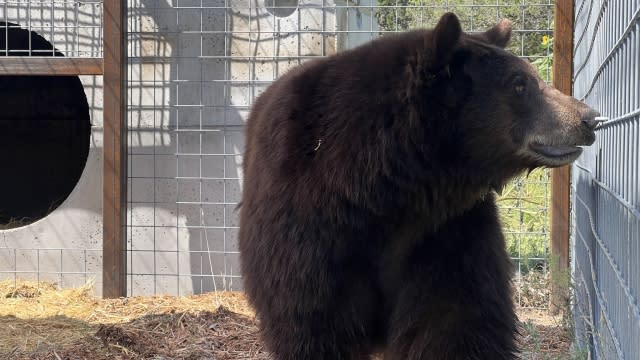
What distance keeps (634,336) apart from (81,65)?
20.9ft

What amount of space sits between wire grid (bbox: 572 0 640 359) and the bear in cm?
31

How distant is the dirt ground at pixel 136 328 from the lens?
5.83m

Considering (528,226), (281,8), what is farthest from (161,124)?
(528,226)

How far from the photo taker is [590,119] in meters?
3.54

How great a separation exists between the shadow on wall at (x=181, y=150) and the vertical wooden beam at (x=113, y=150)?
0.34 meters

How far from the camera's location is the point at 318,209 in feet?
12.0

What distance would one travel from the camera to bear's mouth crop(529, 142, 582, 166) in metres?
3.64

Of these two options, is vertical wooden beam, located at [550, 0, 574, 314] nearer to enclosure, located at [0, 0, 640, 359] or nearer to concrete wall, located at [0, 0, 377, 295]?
enclosure, located at [0, 0, 640, 359]

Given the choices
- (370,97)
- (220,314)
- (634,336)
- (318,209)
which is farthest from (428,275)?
(220,314)

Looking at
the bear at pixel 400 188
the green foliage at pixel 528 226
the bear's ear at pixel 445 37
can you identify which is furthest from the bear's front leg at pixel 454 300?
the green foliage at pixel 528 226

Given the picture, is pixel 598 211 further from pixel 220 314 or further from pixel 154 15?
pixel 154 15

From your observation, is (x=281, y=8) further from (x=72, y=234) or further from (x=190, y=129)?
(x=72, y=234)

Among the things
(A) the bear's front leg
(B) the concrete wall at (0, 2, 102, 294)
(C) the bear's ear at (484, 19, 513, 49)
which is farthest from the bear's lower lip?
(B) the concrete wall at (0, 2, 102, 294)

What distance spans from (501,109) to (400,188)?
549 mm
